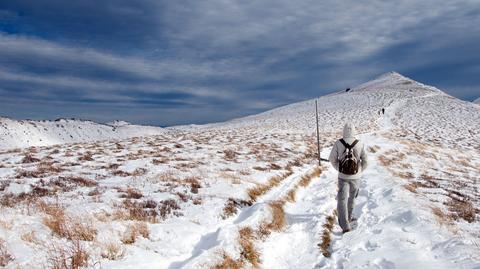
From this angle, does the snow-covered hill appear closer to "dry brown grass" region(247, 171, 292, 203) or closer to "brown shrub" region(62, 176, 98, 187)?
"dry brown grass" region(247, 171, 292, 203)

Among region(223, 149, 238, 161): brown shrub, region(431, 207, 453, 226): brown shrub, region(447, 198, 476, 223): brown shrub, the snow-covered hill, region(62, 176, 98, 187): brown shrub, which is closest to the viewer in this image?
region(431, 207, 453, 226): brown shrub

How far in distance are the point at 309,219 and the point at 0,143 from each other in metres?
66.2

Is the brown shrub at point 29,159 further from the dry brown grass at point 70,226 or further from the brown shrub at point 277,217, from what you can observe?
the brown shrub at point 277,217

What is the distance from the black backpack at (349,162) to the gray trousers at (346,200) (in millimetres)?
267

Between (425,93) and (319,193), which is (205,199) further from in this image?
(425,93)

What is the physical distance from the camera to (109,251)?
6.06 m

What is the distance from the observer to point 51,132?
81.2m

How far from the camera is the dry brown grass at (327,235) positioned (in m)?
7.79

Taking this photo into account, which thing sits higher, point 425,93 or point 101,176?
point 425,93

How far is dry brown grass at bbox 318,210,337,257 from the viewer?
7789 millimetres

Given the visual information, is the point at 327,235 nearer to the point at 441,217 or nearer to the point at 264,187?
the point at 441,217

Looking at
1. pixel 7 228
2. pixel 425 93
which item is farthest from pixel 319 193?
pixel 425 93

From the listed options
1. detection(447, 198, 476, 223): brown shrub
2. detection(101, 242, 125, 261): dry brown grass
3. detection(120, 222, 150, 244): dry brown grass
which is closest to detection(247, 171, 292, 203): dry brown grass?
detection(120, 222, 150, 244): dry brown grass

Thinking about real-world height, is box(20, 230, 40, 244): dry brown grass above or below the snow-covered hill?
below
